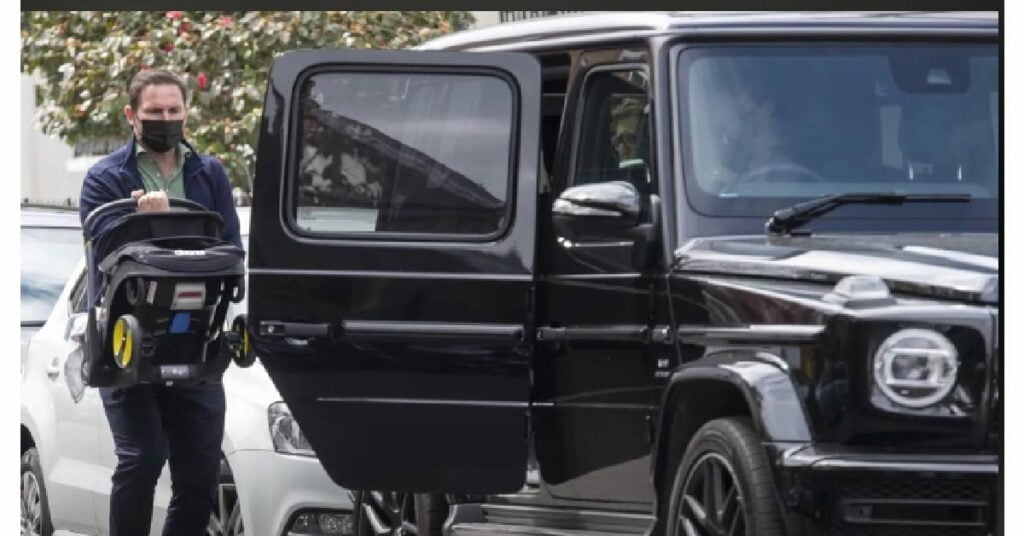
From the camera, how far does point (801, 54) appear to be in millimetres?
8289

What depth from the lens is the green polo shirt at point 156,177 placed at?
867cm

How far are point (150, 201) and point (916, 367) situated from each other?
2.84 metres

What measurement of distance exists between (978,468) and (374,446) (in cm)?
256

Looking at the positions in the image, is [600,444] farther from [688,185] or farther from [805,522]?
[805,522]

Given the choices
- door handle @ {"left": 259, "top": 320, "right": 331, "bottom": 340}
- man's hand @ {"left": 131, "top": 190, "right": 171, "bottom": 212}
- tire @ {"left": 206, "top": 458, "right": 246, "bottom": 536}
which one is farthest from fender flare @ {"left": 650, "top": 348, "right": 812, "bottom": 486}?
tire @ {"left": 206, "top": 458, "right": 246, "bottom": 536}

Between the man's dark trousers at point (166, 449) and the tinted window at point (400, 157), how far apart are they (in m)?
0.71

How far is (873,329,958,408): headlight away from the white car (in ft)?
10.3

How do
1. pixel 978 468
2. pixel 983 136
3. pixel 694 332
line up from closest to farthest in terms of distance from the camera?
pixel 978 468
pixel 694 332
pixel 983 136

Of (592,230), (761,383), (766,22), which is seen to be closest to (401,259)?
(592,230)

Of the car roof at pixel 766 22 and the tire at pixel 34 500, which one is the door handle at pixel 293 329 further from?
the tire at pixel 34 500

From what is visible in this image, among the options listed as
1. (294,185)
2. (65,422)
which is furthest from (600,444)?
(65,422)

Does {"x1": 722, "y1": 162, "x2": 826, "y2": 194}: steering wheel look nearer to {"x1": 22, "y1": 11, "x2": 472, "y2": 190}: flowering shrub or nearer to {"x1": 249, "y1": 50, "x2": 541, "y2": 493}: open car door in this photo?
{"x1": 249, "y1": 50, "x2": 541, "y2": 493}: open car door

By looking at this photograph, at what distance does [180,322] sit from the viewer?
8.39 metres

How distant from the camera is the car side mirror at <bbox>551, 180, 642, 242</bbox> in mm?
7867
